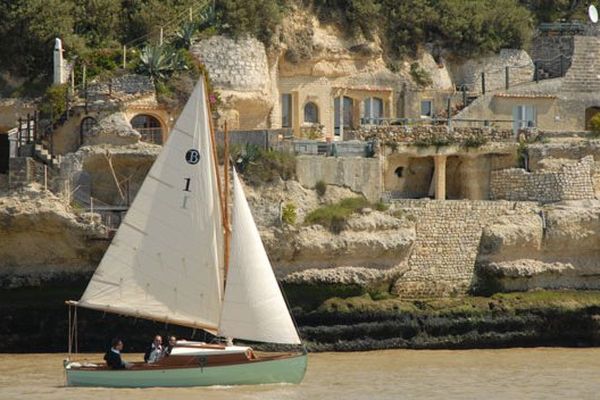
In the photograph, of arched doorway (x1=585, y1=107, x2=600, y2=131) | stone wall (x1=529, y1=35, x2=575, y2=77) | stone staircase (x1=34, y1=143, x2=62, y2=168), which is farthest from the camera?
stone wall (x1=529, y1=35, x2=575, y2=77)

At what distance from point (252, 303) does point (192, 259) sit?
1844 millimetres

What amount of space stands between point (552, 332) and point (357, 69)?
42.9 ft

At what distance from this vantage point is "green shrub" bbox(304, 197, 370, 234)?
5566 centimetres

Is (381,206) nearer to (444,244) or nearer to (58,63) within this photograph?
(444,244)

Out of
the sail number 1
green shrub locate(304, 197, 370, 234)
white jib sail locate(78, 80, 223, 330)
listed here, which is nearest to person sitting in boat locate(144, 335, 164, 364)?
white jib sail locate(78, 80, 223, 330)

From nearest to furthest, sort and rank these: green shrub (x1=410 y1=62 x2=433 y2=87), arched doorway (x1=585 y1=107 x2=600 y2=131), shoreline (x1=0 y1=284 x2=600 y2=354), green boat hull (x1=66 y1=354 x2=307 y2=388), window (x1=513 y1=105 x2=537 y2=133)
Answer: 1. green boat hull (x1=66 y1=354 x2=307 y2=388)
2. shoreline (x1=0 y1=284 x2=600 y2=354)
3. window (x1=513 y1=105 x2=537 y2=133)
4. green shrub (x1=410 y1=62 x2=433 y2=87)
5. arched doorway (x1=585 y1=107 x2=600 y2=131)

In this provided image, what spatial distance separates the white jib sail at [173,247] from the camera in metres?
47.5

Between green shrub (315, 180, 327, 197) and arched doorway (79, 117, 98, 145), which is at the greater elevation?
arched doorway (79, 117, 98, 145)

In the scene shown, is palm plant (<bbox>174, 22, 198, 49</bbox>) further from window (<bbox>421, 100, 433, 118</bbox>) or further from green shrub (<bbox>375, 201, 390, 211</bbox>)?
window (<bbox>421, 100, 433, 118</bbox>)

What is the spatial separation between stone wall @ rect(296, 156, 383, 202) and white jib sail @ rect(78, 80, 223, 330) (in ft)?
31.2

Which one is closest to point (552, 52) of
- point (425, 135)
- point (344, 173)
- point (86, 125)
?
point (425, 135)

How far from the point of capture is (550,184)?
60000 millimetres

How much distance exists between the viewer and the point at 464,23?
67188 millimetres

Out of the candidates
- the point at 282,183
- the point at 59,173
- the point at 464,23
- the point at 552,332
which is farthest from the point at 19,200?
the point at 464,23
